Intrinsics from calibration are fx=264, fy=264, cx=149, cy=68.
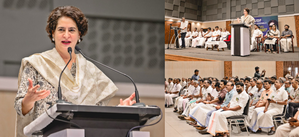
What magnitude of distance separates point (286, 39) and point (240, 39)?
219 cm

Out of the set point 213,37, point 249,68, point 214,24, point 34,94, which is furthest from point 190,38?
point 34,94

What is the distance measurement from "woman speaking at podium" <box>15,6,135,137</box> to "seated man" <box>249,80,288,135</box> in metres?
3.94

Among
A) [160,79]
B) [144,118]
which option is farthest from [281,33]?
[144,118]

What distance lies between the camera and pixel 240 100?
5113mm

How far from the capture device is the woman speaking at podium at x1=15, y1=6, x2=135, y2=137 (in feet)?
6.68

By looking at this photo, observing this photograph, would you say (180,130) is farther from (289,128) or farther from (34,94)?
(34,94)

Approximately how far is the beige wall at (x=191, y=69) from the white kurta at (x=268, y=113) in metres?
4.40

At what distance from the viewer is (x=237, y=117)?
16.9 ft

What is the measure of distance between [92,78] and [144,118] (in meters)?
1.36

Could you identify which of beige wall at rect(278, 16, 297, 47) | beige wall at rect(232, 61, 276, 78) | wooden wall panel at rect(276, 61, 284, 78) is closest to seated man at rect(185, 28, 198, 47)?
beige wall at rect(278, 16, 297, 47)

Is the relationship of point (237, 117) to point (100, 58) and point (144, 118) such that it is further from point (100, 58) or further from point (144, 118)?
point (144, 118)

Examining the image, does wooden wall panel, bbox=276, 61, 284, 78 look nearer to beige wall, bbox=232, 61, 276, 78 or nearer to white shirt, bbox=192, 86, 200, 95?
beige wall, bbox=232, 61, 276, 78

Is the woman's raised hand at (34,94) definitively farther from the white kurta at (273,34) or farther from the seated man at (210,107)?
the white kurta at (273,34)

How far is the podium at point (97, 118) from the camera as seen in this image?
40.2 inches
